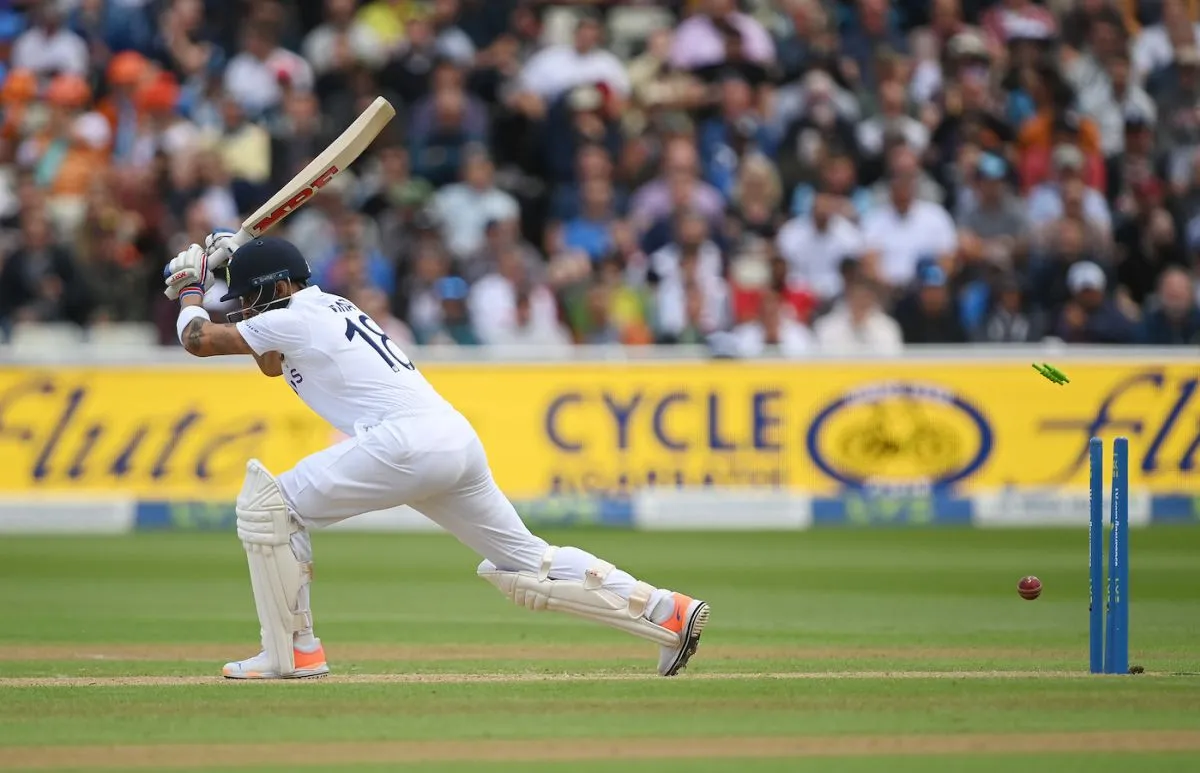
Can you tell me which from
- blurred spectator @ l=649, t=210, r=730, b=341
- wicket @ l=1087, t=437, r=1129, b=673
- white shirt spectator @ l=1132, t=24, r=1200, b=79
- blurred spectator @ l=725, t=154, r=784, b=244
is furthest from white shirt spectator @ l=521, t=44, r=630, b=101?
wicket @ l=1087, t=437, r=1129, b=673

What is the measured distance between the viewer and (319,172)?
785 centimetres

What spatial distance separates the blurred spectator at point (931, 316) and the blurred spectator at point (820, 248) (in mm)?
725

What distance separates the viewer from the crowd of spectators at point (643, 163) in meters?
14.9

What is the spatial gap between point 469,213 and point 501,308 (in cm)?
114

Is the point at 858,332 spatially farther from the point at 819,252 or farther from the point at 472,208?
the point at 472,208

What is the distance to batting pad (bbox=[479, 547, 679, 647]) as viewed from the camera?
23.5 feet

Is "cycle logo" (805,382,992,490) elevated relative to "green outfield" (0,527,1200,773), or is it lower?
elevated

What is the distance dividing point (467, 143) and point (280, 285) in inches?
362

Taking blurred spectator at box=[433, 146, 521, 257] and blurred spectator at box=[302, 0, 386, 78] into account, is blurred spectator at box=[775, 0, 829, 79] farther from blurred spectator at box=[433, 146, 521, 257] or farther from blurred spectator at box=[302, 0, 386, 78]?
blurred spectator at box=[302, 0, 386, 78]

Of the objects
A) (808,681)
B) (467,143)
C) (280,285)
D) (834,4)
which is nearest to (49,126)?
(467,143)

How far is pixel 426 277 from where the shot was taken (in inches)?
590

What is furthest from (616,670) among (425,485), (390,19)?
(390,19)

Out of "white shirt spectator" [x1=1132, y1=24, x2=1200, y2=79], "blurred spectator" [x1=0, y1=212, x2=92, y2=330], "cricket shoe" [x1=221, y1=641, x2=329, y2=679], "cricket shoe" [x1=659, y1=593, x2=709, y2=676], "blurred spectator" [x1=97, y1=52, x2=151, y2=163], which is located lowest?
"cricket shoe" [x1=221, y1=641, x2=329, y2=679]

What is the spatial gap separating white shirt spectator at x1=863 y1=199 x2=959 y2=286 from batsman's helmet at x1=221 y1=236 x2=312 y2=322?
8.96 m
